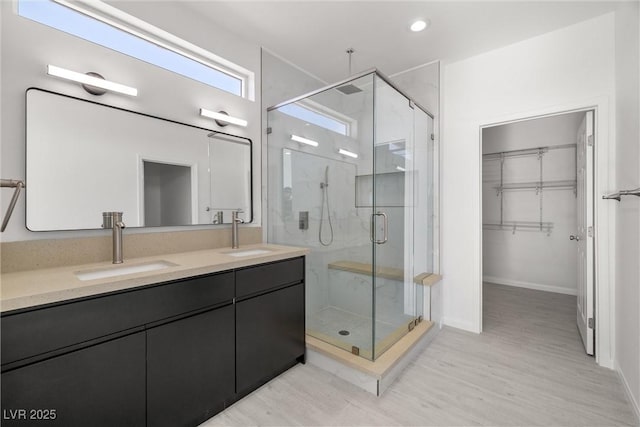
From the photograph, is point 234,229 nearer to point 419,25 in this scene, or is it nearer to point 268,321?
point 268,321

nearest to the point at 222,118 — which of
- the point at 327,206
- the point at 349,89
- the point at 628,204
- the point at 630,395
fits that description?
the point at 349,89

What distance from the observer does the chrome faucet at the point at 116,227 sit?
1654mm

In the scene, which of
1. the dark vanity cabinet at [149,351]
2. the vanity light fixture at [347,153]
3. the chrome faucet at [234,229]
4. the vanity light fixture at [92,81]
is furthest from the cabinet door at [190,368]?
the vanity light fixture at [347,153]

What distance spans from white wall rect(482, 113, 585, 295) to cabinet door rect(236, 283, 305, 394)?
413cm

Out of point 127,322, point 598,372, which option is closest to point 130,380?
point 127,322

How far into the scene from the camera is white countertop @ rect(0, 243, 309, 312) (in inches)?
40.9

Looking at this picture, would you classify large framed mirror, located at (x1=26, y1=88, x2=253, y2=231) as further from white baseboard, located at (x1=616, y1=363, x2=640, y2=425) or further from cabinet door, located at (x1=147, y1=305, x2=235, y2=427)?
white baseboard, located at (x1=616, y1=363, x2=640, y2=425)

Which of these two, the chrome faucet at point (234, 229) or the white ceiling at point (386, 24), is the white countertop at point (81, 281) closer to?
the chrome faucet at point (234, 229)

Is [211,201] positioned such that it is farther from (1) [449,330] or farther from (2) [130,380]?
(1) [449,330]

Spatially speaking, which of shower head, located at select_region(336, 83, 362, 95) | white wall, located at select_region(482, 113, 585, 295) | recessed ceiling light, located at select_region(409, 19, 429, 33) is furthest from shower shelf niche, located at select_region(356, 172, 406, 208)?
white wall, located at select_region(482, 113, 585, 295)

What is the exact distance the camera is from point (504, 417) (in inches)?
65.9

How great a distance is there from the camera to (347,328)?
Result: 7.75 feet

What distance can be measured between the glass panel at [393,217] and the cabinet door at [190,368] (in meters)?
1.11

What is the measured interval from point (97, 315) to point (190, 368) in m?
0.58
